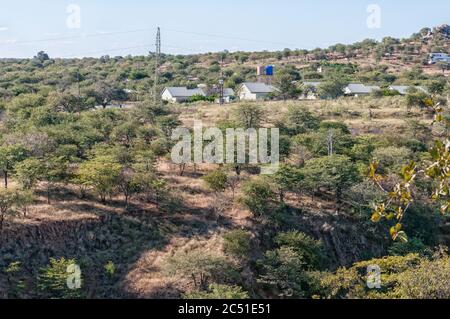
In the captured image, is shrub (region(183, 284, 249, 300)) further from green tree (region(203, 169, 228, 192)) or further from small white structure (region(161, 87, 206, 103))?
small white structure (region(161, 87, 206, 103))

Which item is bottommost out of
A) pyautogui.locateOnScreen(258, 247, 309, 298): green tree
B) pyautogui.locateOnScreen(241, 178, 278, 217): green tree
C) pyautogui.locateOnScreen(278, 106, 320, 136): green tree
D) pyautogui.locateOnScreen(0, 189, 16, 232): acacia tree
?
pyautogui.locateOnScreen(258, 247, 309, 298): green tree

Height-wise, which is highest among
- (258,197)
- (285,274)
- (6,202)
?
(6,202)

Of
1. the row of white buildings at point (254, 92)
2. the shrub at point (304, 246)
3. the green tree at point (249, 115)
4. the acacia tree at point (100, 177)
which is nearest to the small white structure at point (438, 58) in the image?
the row of white buildings at point (254, 92)

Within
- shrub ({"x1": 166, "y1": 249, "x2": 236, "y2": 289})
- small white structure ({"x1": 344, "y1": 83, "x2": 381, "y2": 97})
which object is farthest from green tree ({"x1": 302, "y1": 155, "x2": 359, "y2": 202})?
small white structure ({"x1": 344, "y1": 83, "x2": 381, "y2": 97})

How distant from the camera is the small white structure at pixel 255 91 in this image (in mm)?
53938

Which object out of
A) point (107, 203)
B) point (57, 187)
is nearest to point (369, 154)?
point (107, 203)

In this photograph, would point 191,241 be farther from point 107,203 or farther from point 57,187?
point 57,187

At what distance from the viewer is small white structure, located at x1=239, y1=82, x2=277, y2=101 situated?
5394cm

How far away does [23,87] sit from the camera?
49.1 meters

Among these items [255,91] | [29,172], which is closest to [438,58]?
[255,91]

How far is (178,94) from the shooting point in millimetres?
53938

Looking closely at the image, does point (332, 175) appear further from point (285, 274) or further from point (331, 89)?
point (331, 89)

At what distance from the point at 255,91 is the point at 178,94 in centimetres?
831

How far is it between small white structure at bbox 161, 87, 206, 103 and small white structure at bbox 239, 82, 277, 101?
14.5 feet
